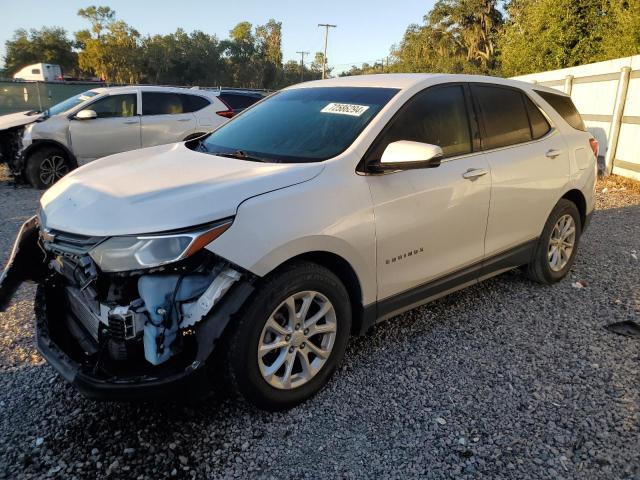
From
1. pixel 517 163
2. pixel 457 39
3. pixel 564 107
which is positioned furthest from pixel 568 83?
pixel 457 39

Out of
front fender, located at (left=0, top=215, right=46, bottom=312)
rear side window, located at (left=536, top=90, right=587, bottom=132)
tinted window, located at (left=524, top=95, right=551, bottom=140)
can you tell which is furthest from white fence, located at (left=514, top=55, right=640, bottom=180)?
front fender, located at (left=0, top=215, right=46, bottom=312)

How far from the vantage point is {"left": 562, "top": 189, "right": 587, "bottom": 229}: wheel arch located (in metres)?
4.57

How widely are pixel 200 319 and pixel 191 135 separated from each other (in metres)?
7.97

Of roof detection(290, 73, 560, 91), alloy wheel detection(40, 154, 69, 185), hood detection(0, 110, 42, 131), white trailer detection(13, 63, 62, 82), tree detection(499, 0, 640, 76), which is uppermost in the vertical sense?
tree detection(499, 0, 640, 76)

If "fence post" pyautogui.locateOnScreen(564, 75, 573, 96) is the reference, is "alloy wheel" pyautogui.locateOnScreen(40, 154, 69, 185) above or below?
below

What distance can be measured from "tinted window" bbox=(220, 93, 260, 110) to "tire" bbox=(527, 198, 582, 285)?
7.39 metres

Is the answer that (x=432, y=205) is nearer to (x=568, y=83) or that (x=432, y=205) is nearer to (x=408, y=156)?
(x=408, y=156)

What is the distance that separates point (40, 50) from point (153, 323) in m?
75.6

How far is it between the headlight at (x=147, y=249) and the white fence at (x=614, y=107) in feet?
32.1

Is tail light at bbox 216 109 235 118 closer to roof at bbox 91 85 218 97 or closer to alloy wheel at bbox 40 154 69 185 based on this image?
roof at bbox 91 85 218 97

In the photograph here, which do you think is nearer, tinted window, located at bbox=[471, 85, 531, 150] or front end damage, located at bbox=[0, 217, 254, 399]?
front end damage, located at bbox=[0, 217, 254, 399]

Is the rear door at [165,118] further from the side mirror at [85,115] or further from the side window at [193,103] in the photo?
the side mirror at [85,115]

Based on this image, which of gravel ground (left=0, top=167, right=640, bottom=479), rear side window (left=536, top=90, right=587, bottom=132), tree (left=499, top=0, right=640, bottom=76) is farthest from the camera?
tree (left=499, top=0, right=640, bottom=76)

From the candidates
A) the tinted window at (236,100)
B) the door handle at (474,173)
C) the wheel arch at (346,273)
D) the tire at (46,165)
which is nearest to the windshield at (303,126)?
the wheel arch at (346,273)
